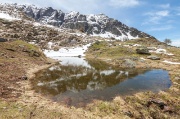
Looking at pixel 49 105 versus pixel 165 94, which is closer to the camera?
pixel 49 105

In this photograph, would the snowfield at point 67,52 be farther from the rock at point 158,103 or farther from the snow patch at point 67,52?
the rock at point 158,103

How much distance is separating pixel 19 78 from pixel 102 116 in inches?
949

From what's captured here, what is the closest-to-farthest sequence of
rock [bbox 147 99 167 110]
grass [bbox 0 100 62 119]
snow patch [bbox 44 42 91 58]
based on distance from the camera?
grass [bbox 0 100 62 119] → rock [bbox 147 99 167 110] → snow patch [bbox 44 42 91 58]

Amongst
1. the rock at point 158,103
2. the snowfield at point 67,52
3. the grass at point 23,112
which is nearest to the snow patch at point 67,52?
the snowfield at point 67,52

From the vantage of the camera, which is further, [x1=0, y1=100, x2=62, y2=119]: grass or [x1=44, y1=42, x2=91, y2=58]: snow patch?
[x1=44, y1=42, x2=91, y2=58]: snow patch

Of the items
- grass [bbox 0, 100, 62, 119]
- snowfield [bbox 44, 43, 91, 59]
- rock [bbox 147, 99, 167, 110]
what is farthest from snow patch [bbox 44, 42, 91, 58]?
rock [bbox 147, 99, 167, 110]

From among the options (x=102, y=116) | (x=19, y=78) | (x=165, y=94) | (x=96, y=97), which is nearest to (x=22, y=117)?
(x=102, y=116)

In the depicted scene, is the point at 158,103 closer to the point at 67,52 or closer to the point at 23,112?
the point at 23,112

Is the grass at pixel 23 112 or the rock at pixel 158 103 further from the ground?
the rock at pixel 158 103

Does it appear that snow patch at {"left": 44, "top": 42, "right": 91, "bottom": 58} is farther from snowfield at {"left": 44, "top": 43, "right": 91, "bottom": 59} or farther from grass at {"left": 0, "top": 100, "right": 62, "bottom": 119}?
grass at {"left": 0, "top": 100, "right": 62, "bottom": 119}

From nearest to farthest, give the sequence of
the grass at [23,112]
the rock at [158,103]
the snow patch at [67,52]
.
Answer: the grass at [23,112] → the rock at [158,103] → the snow patch at [67,52]

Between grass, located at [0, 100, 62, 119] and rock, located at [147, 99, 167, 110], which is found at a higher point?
rock, located at [147, 99, 167, 110]

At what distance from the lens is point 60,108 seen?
23578 mm

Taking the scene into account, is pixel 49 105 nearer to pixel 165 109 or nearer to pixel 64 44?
pixel 165 109
